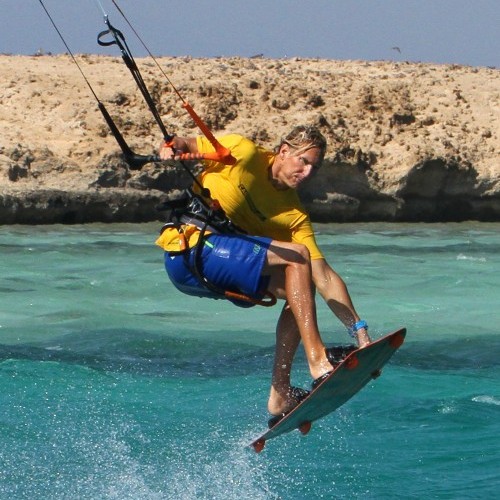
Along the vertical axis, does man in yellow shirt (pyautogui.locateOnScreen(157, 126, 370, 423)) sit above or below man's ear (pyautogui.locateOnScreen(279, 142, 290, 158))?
below

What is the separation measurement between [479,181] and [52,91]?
6.68 metres

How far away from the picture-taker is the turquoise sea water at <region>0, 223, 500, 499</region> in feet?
24.0

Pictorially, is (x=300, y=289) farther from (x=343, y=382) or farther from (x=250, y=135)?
(x=250, y=135)

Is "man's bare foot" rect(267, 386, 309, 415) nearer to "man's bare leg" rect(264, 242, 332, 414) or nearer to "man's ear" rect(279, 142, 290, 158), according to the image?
"man's bare leg" rect(264, 242, 332, 414)

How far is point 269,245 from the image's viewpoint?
6.24 meters

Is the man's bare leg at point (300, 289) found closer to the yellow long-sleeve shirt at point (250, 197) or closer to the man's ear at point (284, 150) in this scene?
the yellow long-sleeve shirt at point (250, 197)

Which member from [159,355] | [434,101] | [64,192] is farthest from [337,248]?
[159,355]

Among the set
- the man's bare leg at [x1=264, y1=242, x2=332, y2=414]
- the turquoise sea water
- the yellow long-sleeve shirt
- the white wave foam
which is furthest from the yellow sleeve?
the white wave foam

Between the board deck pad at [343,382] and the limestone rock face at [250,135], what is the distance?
35.8 ft

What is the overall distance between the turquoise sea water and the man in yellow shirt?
3.56ft

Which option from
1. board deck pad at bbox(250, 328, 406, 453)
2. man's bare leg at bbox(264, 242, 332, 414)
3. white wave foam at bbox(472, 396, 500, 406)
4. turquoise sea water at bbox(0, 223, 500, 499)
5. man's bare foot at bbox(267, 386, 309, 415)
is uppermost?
man's bare leg at bbox(264, 242, 332, 414)

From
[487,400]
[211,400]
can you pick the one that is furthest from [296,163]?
[487,400]

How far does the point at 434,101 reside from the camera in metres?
20.5

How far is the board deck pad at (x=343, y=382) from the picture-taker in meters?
6.07
